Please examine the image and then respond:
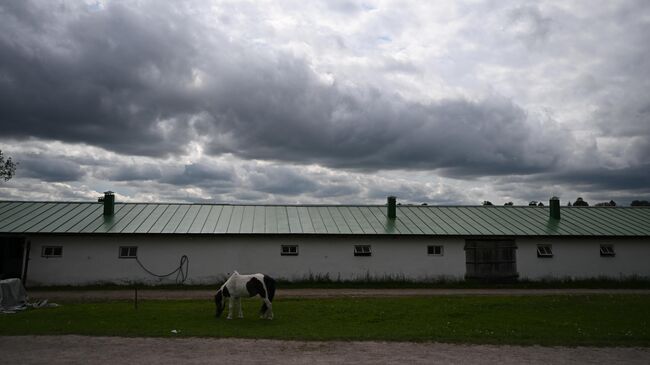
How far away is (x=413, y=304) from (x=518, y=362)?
8.78m

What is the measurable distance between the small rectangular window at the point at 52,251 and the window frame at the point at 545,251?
85.3ft

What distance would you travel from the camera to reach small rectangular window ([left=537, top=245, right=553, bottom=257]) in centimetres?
2812

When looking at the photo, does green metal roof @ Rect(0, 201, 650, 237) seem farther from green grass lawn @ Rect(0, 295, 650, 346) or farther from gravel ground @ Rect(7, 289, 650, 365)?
gravel ground @ Rect(7, 289, 650, 365)

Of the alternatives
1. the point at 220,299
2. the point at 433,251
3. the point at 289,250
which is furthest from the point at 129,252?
the point at 433,251

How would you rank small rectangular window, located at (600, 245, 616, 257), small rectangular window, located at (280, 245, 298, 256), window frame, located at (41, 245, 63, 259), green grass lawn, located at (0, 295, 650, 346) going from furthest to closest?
small rectangular window, located at (600, 245, 616, 257), small rectangular window, located at (280, 245, 298, 256), window frame, located at (41, 245, 63, 259), green grass lawn, located at (0, 295, 650, 346)

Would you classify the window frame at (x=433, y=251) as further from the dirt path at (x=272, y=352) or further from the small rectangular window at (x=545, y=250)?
the dirt path at (x=272, y=352)

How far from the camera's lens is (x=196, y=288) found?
81.9ft

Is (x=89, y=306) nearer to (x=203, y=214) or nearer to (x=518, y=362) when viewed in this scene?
(x=203, y=214)

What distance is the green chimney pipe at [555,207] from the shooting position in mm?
31750

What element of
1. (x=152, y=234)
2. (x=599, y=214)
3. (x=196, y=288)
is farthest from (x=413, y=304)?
(x=599, y=214)

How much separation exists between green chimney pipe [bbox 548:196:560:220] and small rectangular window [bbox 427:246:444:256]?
934 centimetres

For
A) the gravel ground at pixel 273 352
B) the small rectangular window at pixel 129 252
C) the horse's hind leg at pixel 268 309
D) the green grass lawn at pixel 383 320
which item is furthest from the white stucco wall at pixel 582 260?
the small rectangular window at pixel 129 252

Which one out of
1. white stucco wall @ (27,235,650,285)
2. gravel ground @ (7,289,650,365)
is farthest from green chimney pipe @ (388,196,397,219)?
gravel ground @ (7,289,650,365)

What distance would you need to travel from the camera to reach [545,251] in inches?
1112
